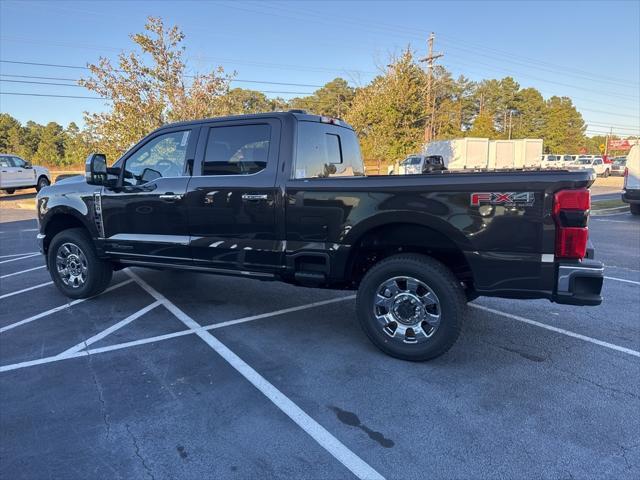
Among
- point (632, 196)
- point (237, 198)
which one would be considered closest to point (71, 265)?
point (237, 198)

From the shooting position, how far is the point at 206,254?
461 centimetres

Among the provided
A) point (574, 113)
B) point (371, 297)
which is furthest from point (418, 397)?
point (574, 113)

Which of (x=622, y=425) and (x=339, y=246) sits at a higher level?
(x=339, y=246)

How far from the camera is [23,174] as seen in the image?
69.1 ft

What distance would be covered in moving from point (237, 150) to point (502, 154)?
3196cm

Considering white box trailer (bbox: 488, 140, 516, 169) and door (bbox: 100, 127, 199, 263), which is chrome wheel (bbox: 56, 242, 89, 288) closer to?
door (bbox: 100, 127, 199, 263)

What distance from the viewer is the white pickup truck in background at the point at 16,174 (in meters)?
20.4

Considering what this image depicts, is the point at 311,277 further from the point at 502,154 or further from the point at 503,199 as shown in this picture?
the point at 502,154

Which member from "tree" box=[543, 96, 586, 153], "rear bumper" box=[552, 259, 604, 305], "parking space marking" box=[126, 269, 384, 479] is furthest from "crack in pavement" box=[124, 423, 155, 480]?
"tree" box=[543, 96, 586, 153]

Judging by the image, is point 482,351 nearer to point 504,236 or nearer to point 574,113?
point 504,236

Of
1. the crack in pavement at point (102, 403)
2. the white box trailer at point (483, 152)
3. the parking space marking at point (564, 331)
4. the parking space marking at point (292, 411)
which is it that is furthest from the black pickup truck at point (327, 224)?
the white box trailer at point (483, 152)

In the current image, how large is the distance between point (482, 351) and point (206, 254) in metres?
2.83

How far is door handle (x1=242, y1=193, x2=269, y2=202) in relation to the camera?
4175mm

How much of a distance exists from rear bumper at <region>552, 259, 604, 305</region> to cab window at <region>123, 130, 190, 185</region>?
368 centimetres
